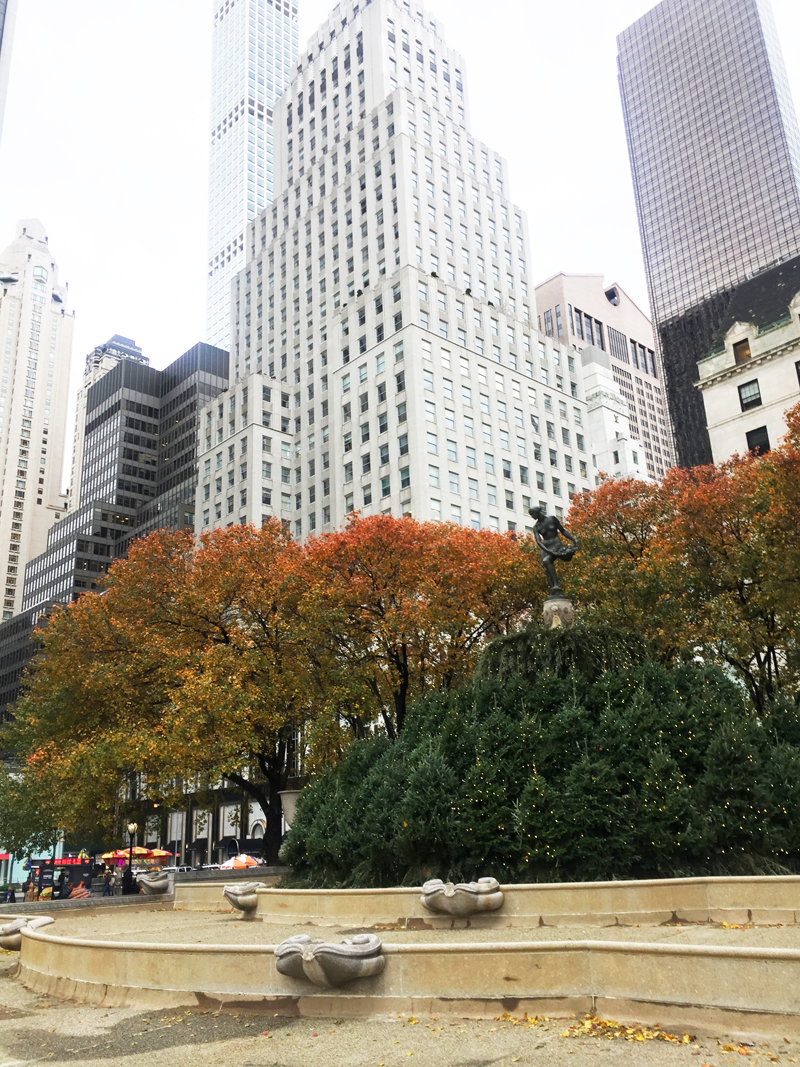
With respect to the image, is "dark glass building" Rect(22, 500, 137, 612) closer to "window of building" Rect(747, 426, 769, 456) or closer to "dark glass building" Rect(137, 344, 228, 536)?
"dark glass building" Rect(137, 344, 228, 536)

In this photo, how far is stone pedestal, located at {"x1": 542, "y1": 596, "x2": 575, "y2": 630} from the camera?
24.9m

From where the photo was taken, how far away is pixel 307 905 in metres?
18.2

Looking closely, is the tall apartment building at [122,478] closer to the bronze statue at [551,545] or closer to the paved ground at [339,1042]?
the bronze statue at [551,545]

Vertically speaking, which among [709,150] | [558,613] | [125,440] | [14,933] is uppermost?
[709,150]

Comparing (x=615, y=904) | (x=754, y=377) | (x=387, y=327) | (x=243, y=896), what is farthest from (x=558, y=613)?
(x=387, y=327)

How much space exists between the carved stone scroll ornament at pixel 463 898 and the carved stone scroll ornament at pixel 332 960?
5.02 metres

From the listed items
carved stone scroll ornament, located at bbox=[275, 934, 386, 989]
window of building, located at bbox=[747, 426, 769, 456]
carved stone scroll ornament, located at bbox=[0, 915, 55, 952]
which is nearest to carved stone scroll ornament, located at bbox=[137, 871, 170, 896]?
carved stone scroll ornament, located at bbox=[0, 915, 55, 952]

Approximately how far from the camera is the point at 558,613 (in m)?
25.1

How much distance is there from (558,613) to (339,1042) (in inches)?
670

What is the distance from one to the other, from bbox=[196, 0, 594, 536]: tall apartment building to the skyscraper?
59.6 m

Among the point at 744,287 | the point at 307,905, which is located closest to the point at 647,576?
the point at 307,905

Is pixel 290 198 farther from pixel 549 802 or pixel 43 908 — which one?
pixel 549 802

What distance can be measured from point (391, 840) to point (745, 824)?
742cm

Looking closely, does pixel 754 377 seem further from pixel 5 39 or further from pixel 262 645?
pixel 5 39
